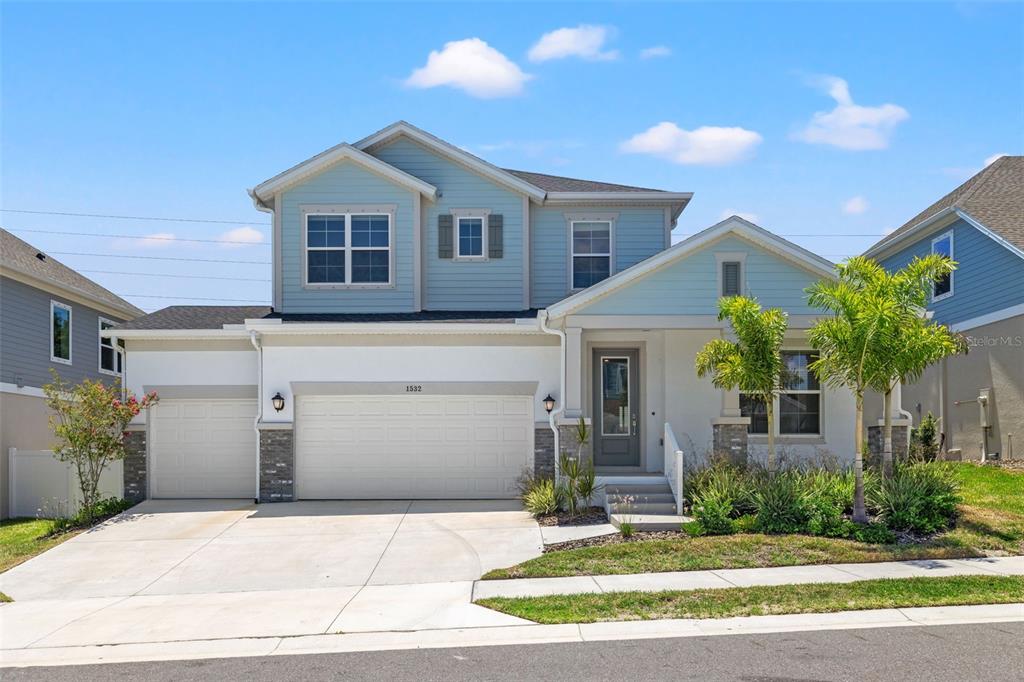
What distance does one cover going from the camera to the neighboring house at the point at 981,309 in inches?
759

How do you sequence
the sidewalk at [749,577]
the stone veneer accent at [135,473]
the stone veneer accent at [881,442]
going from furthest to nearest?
the stone veneer accent at [135,473], the stone veneer accent at [881,442], the sidewalk at [749,577]

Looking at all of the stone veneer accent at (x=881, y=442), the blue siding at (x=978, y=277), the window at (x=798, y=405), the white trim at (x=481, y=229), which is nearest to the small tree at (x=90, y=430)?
the white trim at (x=481, y=229)

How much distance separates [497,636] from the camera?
883 centimetres

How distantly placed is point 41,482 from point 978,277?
21.3 meters

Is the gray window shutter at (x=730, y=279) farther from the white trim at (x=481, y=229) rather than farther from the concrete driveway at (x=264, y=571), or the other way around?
the white trim at (x=481, y=229)

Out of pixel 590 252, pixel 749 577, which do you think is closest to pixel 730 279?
pixel 590 252

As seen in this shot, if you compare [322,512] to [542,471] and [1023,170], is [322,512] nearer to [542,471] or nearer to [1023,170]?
[542,471]

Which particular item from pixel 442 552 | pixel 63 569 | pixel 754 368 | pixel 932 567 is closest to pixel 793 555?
pixel 932 567

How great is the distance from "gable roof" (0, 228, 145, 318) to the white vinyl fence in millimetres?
4294

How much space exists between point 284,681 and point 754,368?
30.7ft

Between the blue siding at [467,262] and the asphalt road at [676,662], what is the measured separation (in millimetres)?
12193

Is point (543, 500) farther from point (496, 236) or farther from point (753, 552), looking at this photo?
point (496, 236)

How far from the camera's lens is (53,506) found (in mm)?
18734

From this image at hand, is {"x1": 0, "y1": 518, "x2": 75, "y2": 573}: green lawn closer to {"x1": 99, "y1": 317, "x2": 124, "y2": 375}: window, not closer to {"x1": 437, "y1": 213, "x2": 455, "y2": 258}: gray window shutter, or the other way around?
{"x1": 99, "y1": 317, "x2": 124, "y2": 375}: window
